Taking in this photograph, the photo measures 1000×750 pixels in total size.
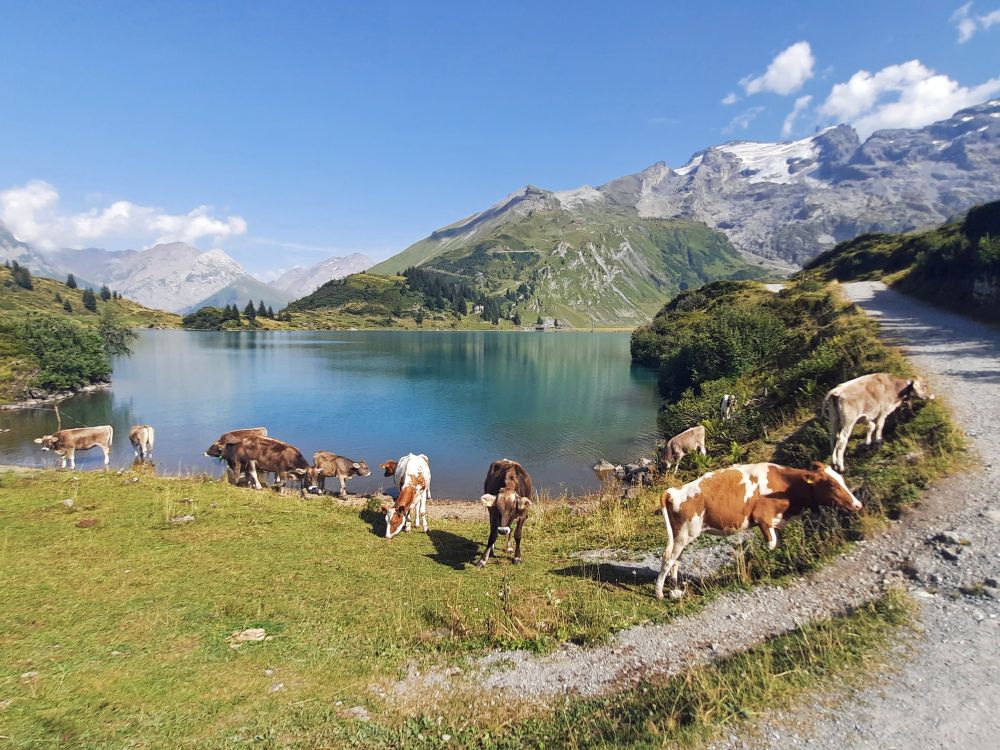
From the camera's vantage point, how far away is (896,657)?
6.64 meters

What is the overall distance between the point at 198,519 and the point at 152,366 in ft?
325

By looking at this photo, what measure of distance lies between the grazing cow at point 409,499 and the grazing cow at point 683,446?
1492cm

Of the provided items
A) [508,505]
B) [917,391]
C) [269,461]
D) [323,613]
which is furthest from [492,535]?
[269,461]

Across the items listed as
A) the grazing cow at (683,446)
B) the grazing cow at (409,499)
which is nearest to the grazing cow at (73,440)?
the grazing cow at (409,499)

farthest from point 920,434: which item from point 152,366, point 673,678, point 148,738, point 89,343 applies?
point 152,366

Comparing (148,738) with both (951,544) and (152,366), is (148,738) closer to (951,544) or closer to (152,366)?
(951,544)

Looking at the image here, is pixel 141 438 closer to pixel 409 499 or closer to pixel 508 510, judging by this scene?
pixel 409 499

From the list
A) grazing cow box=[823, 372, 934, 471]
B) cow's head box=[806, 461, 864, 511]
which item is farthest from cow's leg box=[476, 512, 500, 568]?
grazing cow box=[823, 372, 934, 471]

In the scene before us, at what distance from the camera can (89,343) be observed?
6669cm

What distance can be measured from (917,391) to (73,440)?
4426 centimetres

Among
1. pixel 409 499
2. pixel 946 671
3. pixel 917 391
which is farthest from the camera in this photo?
Result: pixel 409 499

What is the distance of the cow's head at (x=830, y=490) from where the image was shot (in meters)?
10.0

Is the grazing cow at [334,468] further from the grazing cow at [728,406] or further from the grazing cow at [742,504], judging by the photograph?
the grazing cow at [728,406]

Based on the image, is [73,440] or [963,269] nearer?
[73,440]
